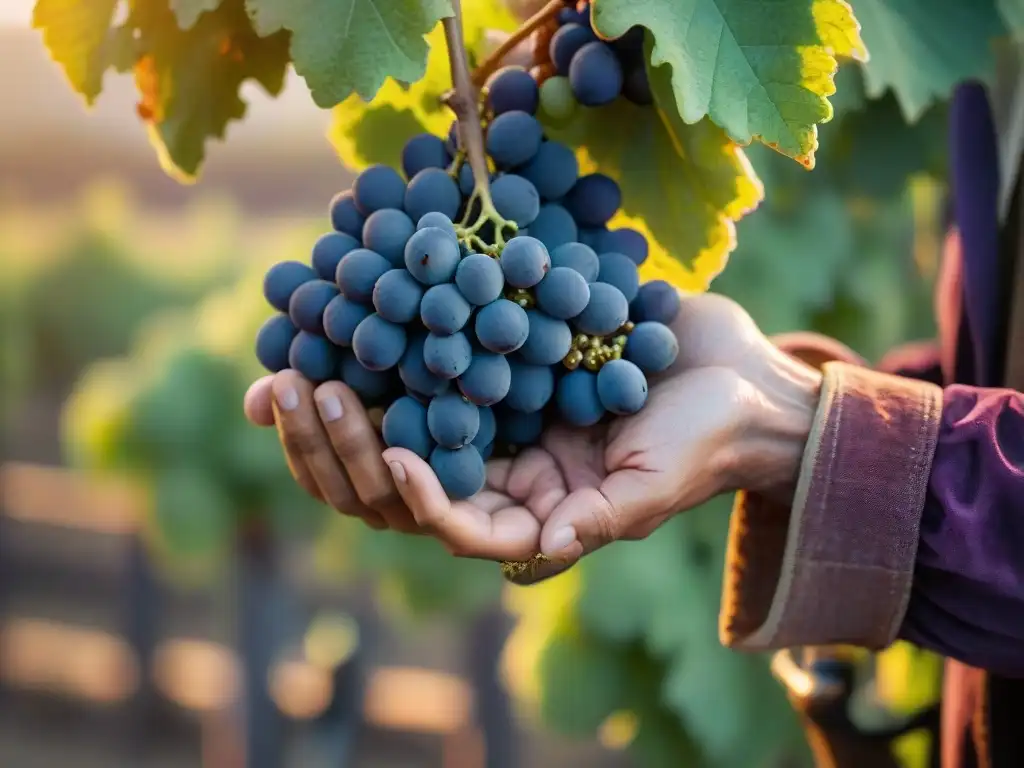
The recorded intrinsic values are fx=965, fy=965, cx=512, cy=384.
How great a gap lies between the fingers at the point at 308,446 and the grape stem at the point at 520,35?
8.1 inches

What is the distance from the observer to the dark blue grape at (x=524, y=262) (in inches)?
19.5

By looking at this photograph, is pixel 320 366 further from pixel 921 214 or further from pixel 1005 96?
pixel 921 214

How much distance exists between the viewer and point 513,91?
0.56 metres

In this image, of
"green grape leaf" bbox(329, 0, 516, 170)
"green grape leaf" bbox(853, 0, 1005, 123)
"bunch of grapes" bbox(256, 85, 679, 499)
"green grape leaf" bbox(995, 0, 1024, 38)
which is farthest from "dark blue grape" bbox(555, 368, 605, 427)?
"green grape leaf" bbox(995, 0, 1024, 38)

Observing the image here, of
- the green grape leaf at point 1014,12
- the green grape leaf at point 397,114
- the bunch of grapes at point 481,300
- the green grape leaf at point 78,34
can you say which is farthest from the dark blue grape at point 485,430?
the green grape leaf at point 1014,12

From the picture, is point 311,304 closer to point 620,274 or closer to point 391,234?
point 391,234

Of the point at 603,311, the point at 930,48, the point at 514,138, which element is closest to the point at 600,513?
the point at 603,311

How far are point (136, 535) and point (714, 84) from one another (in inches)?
155

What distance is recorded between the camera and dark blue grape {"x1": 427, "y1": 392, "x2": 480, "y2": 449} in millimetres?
509

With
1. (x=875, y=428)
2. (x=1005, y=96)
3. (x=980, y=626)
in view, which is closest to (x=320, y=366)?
(x=875, y=428)

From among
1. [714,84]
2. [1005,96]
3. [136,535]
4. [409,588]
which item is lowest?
[136,535]

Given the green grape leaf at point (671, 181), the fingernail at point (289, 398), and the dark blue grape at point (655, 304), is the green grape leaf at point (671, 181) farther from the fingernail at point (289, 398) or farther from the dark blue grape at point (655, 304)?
the fingernail at point (289, 398)

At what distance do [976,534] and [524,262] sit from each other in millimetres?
336

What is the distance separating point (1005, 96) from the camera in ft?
2.66
